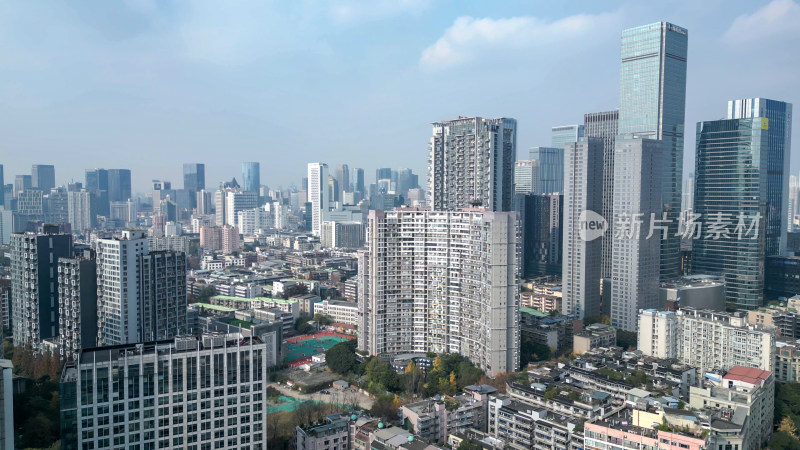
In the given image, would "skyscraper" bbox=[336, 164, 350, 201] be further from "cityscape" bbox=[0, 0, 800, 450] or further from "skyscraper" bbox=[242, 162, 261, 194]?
"cityscape" bbox=[0, 0, 800, 450]

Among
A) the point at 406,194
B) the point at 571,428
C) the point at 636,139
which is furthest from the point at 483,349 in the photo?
the point at 406,194

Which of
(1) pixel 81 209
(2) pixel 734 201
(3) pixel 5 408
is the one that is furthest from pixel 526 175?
(3) pixel 5 408

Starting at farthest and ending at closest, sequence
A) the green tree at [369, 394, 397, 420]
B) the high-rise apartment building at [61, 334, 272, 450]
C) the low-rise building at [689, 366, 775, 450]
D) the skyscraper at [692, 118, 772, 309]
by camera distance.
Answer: the skyscraper at [692, 118, 772, 309] → the green tree at [369, 394, 397, 420] → the low-rise building at [689, 366, 775, 450] → the high-rise apartment building at [61, 334, 272, 450]

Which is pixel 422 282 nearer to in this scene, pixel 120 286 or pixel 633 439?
pixel 120 286

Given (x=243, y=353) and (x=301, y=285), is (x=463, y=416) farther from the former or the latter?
(x=301, y=285)

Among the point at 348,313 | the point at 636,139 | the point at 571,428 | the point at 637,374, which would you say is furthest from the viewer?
the point at 348,313

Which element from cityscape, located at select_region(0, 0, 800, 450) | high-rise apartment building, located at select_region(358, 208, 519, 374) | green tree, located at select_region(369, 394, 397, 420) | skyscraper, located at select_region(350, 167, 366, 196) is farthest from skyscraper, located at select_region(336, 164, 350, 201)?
green tree, located at select_region(369, 394, 397, 420)
